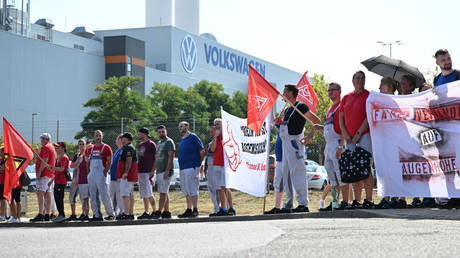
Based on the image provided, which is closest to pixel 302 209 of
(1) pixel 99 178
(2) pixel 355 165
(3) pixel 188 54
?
(2) pixel 355 165

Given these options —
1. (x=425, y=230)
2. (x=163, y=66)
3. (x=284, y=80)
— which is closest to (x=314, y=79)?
(x=163, y=66)

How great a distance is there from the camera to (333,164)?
1125 cm

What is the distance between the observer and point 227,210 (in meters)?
13.8

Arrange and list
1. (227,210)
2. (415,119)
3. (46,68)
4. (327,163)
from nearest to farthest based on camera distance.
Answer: (415,119), (327,163), (227,210), (46,68)

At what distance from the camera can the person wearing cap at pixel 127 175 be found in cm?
1428

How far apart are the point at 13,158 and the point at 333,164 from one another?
25.5 ft

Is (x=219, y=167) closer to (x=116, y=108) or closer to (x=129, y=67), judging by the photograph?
(x=116, y=108)

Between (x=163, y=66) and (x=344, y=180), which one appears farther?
(x=163, y=66)

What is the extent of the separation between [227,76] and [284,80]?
75.7 ft

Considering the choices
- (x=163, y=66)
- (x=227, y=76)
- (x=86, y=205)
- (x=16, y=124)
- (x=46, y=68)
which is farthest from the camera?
(x=227, y=76)

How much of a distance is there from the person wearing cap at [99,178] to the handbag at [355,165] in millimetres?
5409

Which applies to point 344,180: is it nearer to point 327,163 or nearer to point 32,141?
point 327,163

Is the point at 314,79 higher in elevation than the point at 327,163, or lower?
higher

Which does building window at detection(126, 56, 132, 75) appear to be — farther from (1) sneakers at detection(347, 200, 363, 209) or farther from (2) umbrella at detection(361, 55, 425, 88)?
(1) sneakers at detection(347, 200, 363, 209)
